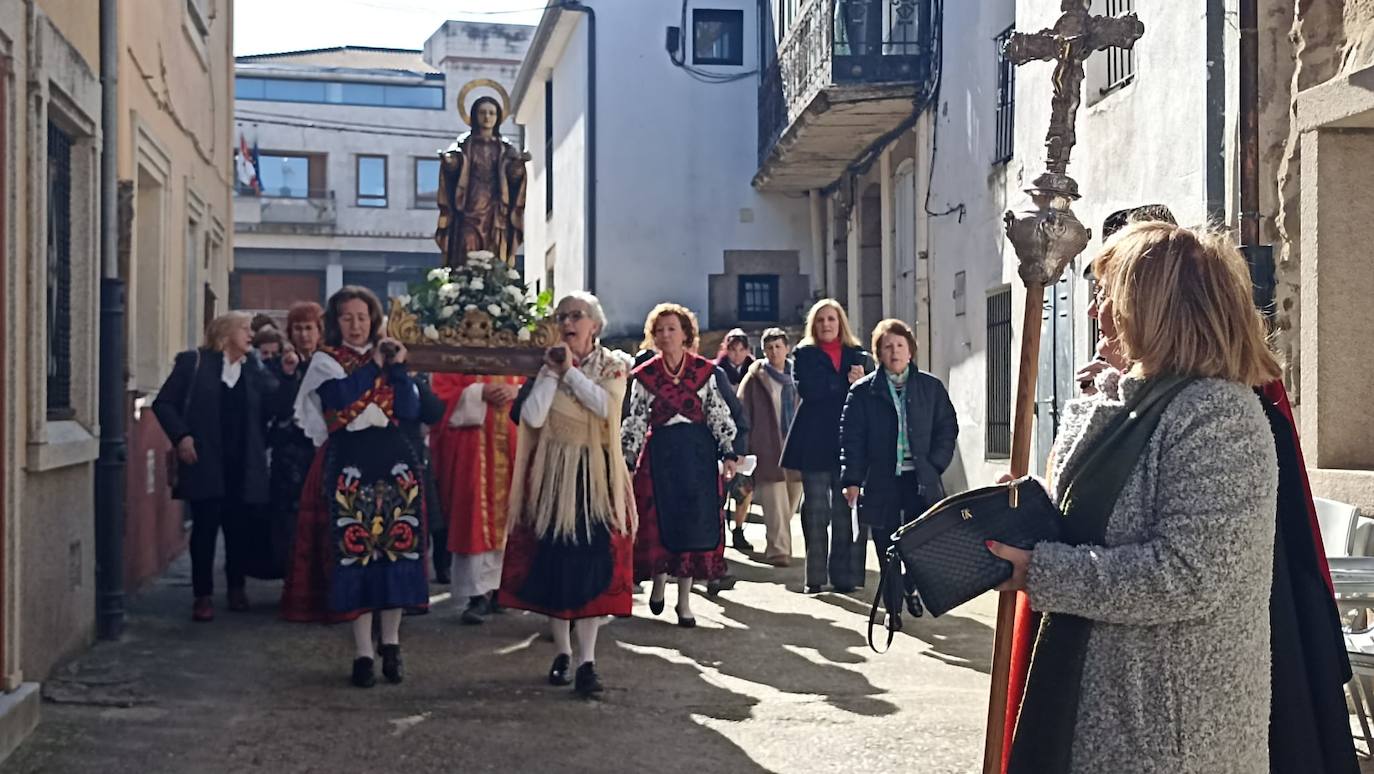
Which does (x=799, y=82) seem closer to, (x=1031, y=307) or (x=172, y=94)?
(x=172, y=94)

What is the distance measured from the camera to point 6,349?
614 centimetres

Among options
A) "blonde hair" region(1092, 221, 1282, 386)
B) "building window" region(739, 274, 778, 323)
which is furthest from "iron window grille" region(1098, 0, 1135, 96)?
"building window" region(739, 274, 778, 323)

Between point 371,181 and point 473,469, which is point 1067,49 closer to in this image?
point 473,469

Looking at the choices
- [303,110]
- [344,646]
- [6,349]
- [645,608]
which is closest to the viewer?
[6,349]

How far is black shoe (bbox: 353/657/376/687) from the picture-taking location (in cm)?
712

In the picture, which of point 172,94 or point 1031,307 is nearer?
point 1031,307

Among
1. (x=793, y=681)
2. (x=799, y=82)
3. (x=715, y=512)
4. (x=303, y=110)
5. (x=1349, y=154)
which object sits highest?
(x=303, y=110)

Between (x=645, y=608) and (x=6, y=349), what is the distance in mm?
4581

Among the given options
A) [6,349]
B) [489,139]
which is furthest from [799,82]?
[6,349]

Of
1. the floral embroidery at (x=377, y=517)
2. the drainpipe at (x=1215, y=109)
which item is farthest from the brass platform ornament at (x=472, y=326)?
the drainpipe at (x=1215, y=109)

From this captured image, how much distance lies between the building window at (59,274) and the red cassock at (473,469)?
2127 millimetres

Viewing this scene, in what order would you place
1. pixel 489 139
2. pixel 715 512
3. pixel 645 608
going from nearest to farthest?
pixel 715 512
pixel 645 608
pixel 489 139

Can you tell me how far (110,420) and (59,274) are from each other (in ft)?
2.87

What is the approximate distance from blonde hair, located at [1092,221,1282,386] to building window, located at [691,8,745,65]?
21.9 m
